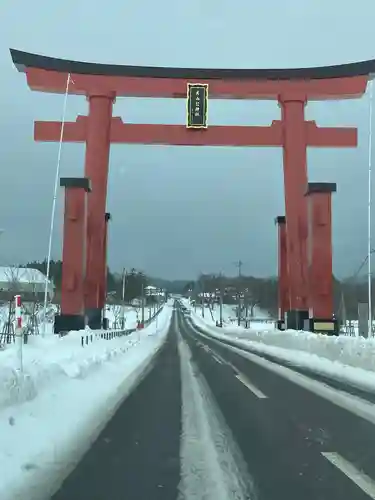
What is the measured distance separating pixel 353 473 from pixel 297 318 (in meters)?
29.3

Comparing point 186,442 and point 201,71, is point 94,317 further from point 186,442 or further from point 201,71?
point 186,442

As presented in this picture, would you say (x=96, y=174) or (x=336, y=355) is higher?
(x=96, y=174)

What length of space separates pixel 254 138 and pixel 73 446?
91.3ft

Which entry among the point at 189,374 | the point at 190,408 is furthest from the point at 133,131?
the point at 190,408

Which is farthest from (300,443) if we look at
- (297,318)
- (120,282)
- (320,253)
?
(120,282)

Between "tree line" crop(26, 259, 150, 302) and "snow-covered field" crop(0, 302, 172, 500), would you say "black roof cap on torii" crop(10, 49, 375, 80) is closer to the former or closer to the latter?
"snow-covered field" crop(0, 302, 172, 500)

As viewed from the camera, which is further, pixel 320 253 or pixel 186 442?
pixel 320 253

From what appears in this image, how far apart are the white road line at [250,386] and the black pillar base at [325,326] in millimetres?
15337

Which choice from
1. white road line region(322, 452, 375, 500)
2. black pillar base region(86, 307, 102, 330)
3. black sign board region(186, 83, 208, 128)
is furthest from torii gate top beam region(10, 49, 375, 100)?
white road line region(322, 452, 375, 500)

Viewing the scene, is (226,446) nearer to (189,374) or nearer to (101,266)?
(189,374)

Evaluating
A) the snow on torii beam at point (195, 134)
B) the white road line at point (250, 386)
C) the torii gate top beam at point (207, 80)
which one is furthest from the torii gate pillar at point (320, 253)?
the white road line at point (250, 386)

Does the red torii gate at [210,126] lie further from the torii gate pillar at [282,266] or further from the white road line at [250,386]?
the white road line at [250,386]

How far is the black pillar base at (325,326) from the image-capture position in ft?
108

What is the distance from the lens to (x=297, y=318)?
3550cm
